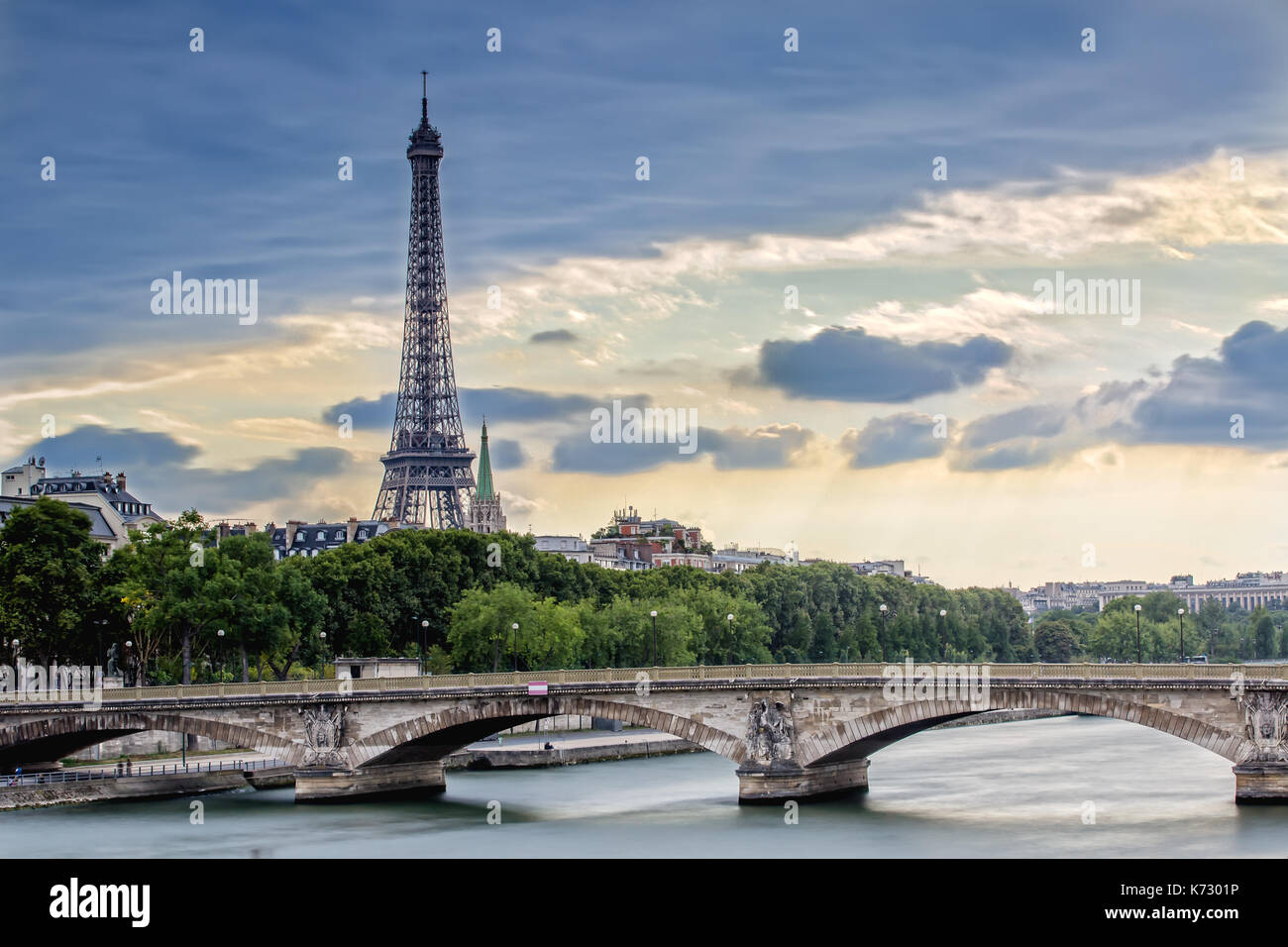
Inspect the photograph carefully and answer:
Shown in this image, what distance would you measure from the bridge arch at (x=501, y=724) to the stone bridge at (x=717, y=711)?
0.17ft

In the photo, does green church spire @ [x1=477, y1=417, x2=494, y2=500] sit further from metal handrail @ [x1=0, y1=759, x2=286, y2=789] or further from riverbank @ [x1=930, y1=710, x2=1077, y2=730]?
metal handrail @ [x1=0, y1=759, x2=286, y2=789]

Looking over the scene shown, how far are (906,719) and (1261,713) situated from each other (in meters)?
11.1

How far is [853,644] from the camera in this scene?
138125 millimetres

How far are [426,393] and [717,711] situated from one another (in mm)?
98800

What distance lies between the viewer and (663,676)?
2505 inches

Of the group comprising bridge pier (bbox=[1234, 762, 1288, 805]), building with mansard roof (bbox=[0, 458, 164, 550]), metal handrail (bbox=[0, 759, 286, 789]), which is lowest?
metal handrail (bbox=[0, 759, 286, 789])

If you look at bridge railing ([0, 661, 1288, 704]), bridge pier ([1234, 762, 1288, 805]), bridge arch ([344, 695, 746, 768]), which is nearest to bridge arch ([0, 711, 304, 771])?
bridge railing ([0, 661, 1288, 704])

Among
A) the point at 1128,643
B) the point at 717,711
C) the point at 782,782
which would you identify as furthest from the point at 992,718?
the point at 1128,643

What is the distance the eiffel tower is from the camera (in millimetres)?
153250

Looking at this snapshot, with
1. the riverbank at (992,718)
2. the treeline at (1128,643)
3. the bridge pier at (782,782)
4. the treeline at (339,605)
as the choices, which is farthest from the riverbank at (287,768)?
the treeline at (1128,643)

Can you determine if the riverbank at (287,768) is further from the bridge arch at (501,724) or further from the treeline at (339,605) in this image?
the bridge arch at (501,724)

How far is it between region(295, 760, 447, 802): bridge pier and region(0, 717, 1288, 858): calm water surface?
2.87 feet
